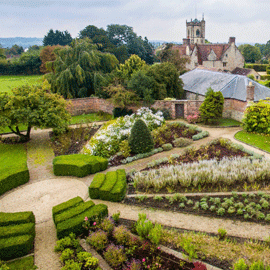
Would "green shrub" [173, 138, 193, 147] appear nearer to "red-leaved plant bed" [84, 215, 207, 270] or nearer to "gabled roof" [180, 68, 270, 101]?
"gabled roof" [180, 68, 270, 101]

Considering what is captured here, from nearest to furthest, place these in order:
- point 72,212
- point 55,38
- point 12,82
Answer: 1. point 72,212
2. point 12,82
3. point 55,38

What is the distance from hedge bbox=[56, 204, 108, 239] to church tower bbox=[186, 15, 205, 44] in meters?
74.5

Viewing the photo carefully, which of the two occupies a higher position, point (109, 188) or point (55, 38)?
point (55, 38)

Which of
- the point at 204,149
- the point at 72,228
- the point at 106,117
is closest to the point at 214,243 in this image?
the point at 72,228

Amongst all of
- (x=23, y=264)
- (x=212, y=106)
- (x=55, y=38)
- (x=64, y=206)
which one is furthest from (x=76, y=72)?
(x=55, y=38)

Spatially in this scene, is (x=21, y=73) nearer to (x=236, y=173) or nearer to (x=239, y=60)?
(x=239, y=60)

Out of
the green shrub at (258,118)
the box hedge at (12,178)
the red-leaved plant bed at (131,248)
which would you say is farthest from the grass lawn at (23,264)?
the green shrub at (258,118)

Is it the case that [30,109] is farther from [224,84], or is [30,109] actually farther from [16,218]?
[224,84]

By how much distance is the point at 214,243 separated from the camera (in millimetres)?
7203

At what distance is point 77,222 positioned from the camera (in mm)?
8141

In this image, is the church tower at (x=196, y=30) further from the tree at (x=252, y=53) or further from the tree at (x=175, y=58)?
the tree at (x=175, y=58)

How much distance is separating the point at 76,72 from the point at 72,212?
2002 cm

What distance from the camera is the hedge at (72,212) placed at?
838 cm

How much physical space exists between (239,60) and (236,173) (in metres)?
44.0
